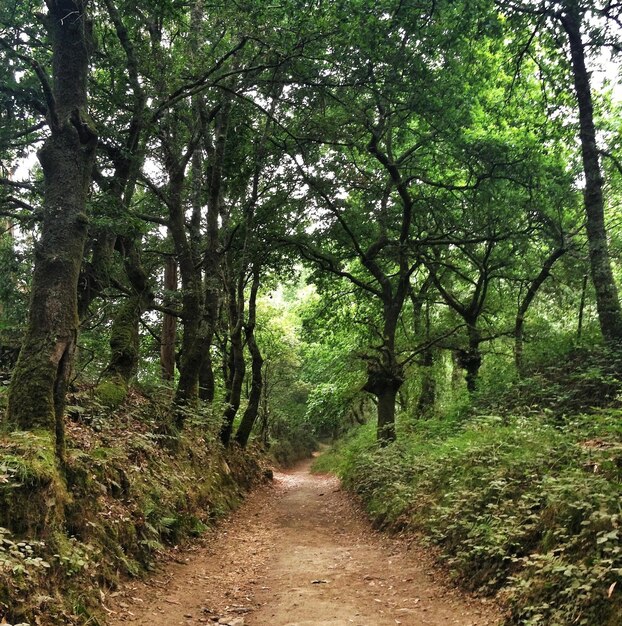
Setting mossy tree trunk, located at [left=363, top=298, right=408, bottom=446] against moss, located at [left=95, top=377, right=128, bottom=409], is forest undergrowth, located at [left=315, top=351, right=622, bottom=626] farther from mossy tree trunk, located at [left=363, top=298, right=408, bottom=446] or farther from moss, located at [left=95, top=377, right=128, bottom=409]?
moss, located at [left=95, top=377, right=128, bottom=409]

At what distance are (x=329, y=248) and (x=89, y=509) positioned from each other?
12263 millimetres

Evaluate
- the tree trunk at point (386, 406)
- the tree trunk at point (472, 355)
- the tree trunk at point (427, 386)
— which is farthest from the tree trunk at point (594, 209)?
the tree trunk at point (427, 386)

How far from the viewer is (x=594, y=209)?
386 inches

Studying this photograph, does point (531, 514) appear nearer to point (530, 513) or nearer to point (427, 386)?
point (530, 513)

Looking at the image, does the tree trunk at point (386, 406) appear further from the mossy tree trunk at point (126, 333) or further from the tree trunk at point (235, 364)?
the mossy tree trunk at point (126, 333)

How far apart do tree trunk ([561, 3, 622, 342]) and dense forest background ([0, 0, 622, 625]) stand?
0.04 metres

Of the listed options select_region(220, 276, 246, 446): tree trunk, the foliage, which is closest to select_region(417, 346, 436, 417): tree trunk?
select_region(220, 276, 246, 446): tree trunk

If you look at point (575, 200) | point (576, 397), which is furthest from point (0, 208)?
point (575, 200)

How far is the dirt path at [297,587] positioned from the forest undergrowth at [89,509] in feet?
1.38

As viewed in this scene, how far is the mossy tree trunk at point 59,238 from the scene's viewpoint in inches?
214

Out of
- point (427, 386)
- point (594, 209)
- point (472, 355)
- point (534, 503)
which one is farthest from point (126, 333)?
point (427, 386)

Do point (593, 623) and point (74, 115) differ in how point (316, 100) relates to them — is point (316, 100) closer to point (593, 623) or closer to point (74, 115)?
point (74, 115)

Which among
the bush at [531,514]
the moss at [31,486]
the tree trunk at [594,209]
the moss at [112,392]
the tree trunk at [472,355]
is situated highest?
the tree trunk at [594,209]

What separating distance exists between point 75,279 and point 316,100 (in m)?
7.11
